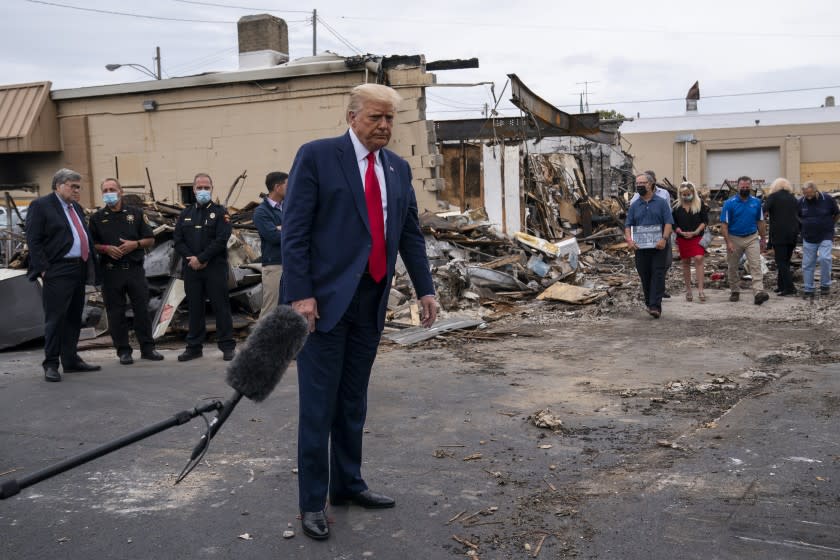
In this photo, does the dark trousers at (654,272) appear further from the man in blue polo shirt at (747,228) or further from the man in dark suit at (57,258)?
the man in dark suit at (57,258)

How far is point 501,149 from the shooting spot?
18266 millimetres

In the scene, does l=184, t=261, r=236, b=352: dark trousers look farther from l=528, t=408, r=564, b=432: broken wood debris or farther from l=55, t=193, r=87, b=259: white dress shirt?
l=528, t=408, r=564, b=432: broken wood debris

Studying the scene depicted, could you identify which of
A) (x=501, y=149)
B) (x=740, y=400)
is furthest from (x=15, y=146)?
(x=740, y=400)

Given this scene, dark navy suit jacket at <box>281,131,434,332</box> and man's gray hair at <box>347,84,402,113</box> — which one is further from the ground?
man's gray hair at <box>347,84,402,113</box>

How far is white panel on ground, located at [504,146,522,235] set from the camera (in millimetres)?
18344

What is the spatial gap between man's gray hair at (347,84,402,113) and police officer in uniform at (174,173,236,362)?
17.0 feet

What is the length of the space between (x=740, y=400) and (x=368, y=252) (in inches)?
152

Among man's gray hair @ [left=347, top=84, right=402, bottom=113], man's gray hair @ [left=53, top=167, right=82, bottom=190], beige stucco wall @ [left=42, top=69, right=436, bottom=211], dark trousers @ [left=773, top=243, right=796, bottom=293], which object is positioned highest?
beige stucco wall @ [left=42, top=69, right=436, bottom=211]

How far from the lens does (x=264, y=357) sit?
3.51m

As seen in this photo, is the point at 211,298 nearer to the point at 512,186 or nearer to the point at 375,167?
the point at 375,167

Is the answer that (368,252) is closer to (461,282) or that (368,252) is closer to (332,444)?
(332,444)

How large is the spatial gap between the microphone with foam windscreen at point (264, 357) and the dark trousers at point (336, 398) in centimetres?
39

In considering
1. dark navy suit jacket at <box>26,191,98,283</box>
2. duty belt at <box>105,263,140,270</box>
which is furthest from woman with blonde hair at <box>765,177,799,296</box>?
dark navy suit jacket at <box>26,191,98,283</box>

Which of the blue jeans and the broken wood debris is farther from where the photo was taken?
the blue jeans
